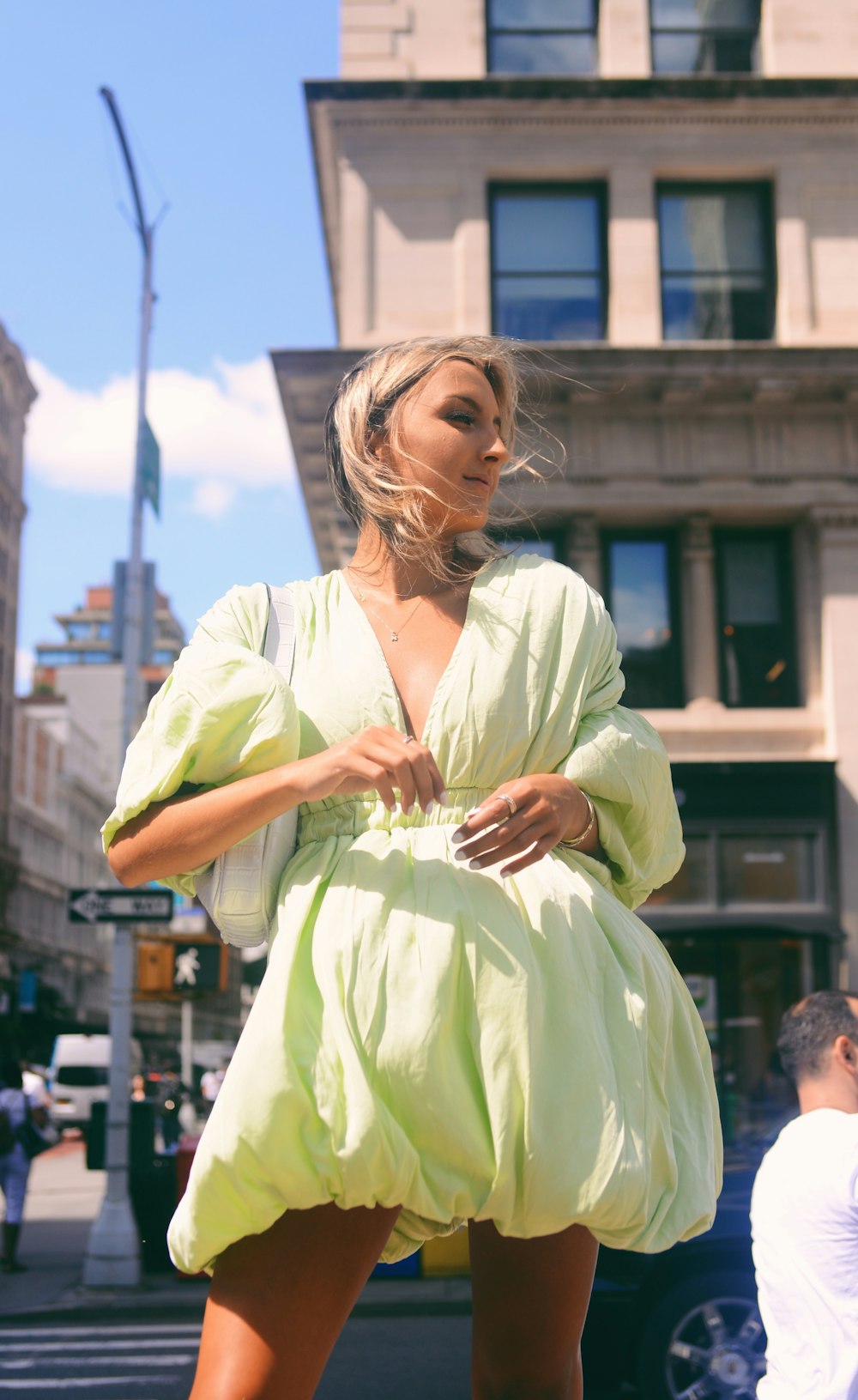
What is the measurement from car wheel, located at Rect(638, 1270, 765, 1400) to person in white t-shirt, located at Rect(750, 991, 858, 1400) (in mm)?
2487

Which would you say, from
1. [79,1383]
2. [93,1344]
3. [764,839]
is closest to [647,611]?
[764,839]

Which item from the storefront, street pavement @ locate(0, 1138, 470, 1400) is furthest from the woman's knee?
the storefront

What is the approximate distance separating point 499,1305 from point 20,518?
263 ft

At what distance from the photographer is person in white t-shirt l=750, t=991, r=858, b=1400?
3973mm

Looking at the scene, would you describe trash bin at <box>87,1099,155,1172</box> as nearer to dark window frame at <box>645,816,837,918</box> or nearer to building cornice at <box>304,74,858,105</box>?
dark window frame at <box>645,816,837,918</box>

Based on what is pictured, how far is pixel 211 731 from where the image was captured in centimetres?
184

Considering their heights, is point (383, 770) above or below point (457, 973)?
above

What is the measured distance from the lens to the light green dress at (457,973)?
1637 millimetres

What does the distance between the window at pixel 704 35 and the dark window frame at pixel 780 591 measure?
5.86 metres

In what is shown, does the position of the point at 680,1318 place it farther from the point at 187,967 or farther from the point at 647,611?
the point at 647,611

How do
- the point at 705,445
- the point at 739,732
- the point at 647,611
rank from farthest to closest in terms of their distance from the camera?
1. the point at 647,611
2. the point at 705,445
3. the point at 739,732

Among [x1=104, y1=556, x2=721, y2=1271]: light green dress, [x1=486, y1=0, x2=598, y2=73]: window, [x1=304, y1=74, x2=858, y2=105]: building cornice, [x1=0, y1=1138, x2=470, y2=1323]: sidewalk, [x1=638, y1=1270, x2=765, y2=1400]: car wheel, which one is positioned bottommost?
[x1=0, y1=1138, x2=470, y2=1323]: sidewalk

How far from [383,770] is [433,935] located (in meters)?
0.20

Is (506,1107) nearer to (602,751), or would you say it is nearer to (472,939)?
(472,939)
